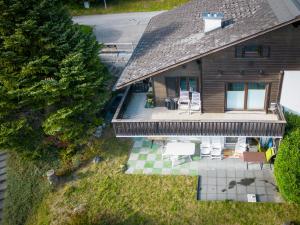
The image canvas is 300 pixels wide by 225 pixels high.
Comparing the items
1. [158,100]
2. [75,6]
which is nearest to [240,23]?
[158,100]

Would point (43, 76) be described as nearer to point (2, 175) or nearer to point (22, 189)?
point (22, 189)

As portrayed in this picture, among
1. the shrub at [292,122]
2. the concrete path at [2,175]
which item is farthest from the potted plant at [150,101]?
the concrete path at [2,175]

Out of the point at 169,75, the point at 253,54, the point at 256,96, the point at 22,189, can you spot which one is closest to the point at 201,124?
the point at 169,75

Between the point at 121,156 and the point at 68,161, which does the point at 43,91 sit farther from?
the point at 121,156

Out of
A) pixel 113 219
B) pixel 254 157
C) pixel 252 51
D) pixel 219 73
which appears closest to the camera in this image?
pixel 252 51

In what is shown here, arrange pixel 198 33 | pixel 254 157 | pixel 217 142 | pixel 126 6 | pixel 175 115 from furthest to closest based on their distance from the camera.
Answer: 1. pixel 126 6
2. pixel 175 115
3. pixel 217 142
4. pixel 198 33
5. pixel 254 157

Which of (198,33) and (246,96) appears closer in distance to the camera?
(246,96)

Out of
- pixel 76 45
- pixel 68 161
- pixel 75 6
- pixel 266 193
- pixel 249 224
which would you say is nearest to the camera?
pixel 249 224
